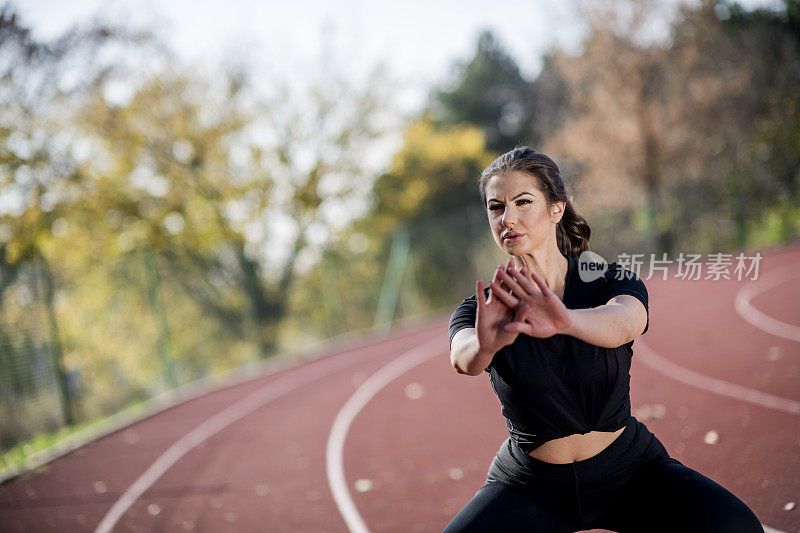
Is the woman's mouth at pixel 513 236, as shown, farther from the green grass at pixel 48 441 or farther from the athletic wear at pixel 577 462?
the green grass at pixel 48 441

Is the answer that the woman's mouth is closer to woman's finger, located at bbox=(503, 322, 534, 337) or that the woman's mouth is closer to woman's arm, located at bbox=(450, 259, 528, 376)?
woman's arm, located at bbox=(450, 259, 528, 376)

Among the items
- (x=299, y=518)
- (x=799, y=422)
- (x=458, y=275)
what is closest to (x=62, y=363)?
(x=299, y=518)

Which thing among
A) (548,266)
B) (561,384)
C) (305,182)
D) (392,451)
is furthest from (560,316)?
(305,182)

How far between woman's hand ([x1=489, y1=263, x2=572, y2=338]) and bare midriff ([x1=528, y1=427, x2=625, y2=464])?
1.58 ft

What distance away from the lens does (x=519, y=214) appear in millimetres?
2297

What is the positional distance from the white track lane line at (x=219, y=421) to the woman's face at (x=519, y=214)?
5120mm

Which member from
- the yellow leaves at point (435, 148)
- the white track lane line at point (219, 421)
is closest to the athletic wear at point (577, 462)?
the white track lane line at point (219, 421)

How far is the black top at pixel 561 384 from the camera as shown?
7.22 feet

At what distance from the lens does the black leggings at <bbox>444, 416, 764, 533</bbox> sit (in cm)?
221

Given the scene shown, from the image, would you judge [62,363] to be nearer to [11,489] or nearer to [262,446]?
[11,489]

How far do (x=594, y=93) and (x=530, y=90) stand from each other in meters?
10.5

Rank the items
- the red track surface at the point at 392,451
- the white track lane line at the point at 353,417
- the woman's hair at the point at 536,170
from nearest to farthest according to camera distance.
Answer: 1. the woman's hair at the point at 536,170
2. the red track surface at the point at 392,451
3. the white track lane line at the point at 353,417

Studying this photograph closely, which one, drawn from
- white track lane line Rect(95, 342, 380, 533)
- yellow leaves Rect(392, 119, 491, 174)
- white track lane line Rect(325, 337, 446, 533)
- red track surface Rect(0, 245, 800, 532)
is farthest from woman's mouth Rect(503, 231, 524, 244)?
yellow leaves Rect(392, 119, 491, 174)

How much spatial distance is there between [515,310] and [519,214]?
0.40m
